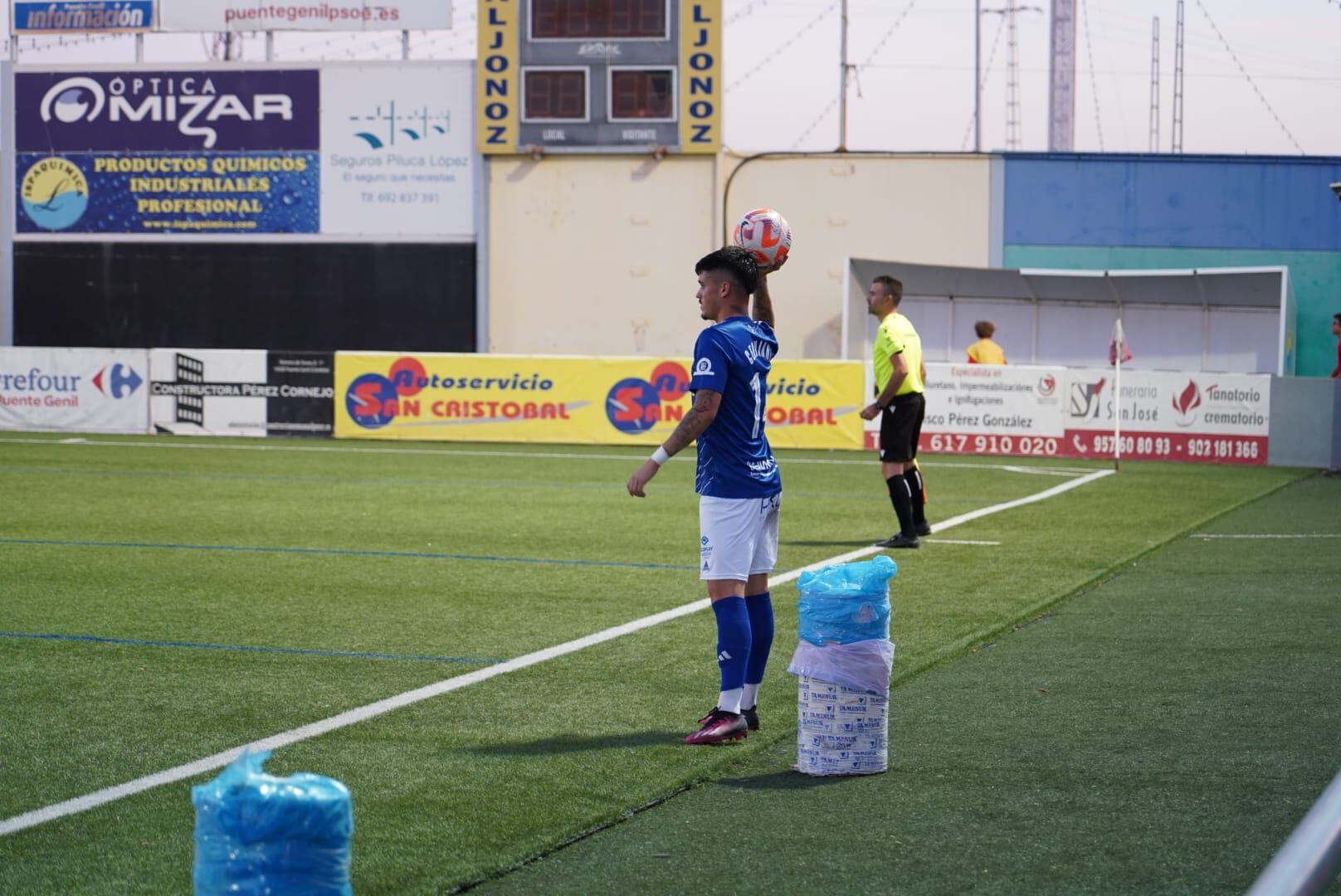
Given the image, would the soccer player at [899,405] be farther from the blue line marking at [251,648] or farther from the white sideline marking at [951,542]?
the blue line marking at [251,648]

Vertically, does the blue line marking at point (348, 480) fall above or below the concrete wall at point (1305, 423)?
below

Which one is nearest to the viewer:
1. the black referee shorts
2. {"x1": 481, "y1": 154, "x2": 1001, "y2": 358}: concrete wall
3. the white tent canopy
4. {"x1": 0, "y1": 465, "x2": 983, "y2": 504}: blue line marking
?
the black referee shorts

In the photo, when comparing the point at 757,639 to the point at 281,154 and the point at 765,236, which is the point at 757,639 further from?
the point at 281,154

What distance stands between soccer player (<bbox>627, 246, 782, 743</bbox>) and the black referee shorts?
6639mm

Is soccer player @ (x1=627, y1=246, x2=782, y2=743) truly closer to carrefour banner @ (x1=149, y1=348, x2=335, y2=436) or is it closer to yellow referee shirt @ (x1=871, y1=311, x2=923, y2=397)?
yellow referee shirt @ (x1=871, y1=311, x2=923, y2=397)

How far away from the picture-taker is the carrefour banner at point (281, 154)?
3588 centimetres

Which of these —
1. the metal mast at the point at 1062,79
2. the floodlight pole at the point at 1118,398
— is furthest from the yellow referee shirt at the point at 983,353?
the metal mast at the point at 1062,79

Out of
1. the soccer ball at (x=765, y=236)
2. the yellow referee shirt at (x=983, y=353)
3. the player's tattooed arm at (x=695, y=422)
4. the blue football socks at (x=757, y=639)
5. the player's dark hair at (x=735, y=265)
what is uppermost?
the soccer ball at (x=765, y=236)

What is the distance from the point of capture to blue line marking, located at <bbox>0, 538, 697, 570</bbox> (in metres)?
12.2

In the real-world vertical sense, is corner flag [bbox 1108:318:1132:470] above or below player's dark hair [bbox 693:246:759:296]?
below

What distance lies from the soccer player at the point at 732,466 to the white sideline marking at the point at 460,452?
49.4 feet

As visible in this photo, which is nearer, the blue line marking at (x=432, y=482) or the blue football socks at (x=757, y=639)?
the blue football socks at (x=757, y=639)

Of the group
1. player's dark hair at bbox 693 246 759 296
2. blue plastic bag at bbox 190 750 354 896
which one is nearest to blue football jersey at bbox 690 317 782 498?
player's dark hair at bbox 693 246 759 296

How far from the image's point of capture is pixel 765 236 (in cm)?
715
